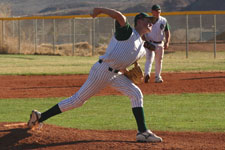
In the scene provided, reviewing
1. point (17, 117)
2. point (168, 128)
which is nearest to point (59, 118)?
point (17, 117)

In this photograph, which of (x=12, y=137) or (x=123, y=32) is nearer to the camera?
(x=123, y=32)

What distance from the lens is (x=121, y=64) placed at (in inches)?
270

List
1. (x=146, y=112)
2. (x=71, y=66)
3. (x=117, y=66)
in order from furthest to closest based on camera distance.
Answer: (x=71, y=66)
(x=146, y=112)
(x=117, y=66)

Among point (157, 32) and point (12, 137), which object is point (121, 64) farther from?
point (157, 32)

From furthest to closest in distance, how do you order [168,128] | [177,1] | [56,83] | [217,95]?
[177,1]
[56,83]
[217,95]
[168,128]

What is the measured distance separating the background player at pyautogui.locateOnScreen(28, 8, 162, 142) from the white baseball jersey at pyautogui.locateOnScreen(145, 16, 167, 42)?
7242 mm

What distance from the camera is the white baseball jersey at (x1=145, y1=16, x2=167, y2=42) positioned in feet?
46.6

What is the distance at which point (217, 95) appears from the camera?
42.2 feet

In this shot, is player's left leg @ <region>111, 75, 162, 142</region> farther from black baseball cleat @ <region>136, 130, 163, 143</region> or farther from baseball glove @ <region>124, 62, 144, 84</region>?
baseball glove @ <region>124, 62, 144, 84</region>

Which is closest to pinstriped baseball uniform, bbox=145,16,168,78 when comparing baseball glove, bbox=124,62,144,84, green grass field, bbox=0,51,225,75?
Result: green grass field, bbox=0,51,225,75

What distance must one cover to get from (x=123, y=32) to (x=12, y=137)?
204 centimetres

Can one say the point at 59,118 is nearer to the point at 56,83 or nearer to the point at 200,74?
the point at 56,83

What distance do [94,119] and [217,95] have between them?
4197mm

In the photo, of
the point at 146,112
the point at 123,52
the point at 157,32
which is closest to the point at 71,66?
the point at 157,32
